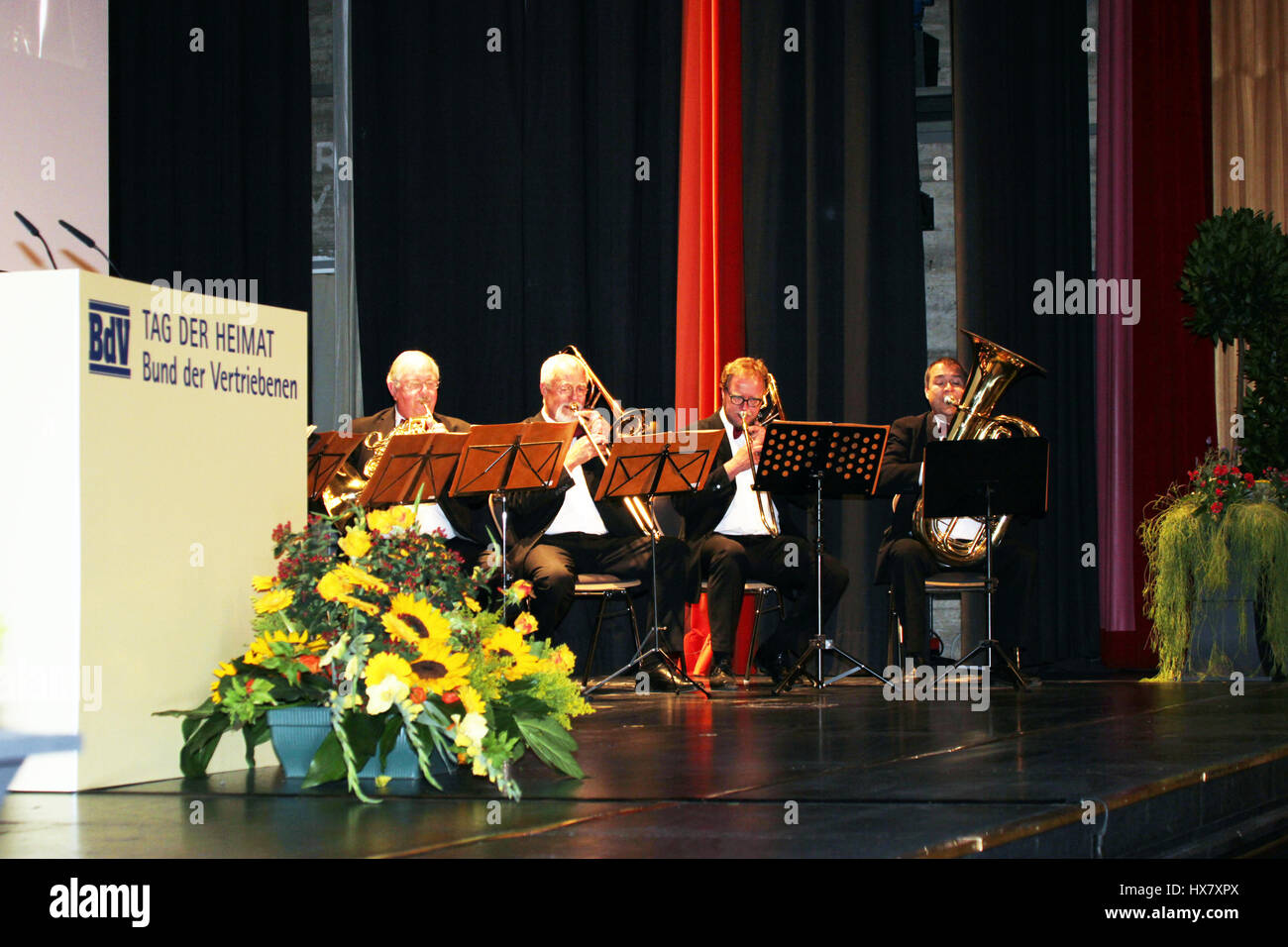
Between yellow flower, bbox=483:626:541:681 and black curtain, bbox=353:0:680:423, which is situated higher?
black curtain, bbox=353:0:680:423

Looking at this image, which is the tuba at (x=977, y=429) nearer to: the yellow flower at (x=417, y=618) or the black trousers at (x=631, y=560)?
the black trousers at (x=631, y=560)

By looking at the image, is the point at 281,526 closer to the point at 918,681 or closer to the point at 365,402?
the point at 918,681

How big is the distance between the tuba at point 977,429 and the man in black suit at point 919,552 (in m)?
0.07

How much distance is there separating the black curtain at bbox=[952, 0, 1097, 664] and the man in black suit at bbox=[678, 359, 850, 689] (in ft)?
4.25

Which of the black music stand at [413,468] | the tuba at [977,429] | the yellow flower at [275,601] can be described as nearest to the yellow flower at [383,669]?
the yellow flower at [275,601]

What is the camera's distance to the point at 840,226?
6812 millimetres

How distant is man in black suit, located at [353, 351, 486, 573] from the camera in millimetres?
5828

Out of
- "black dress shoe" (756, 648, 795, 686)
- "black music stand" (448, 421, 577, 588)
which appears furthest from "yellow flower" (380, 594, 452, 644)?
"black dress shoe" (756, 648, 795, 686)

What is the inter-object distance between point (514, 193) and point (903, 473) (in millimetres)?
2502

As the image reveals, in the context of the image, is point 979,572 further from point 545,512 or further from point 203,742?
A: point 203,742

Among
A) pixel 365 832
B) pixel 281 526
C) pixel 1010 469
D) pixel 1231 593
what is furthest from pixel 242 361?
pixel 1231 593

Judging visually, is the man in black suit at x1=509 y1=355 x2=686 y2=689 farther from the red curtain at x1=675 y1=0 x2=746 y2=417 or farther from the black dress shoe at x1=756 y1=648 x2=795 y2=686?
the red curtain at x1=675 y1=0 x2=746 y2=417

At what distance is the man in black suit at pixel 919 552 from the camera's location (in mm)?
5766
